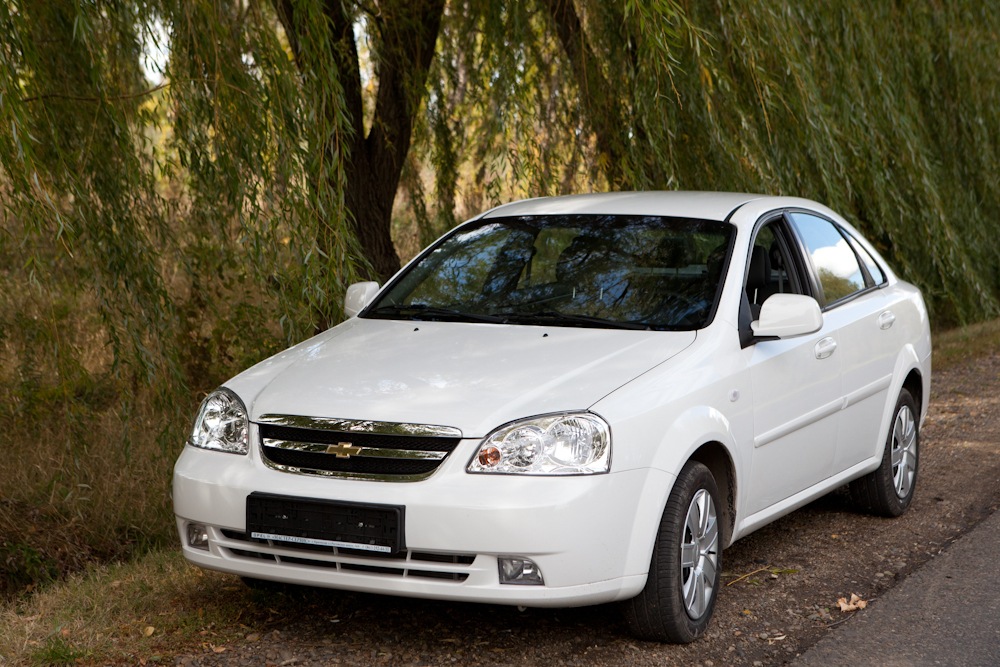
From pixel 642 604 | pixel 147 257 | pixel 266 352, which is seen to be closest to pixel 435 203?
pixel 266 352

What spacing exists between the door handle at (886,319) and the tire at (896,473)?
0.41 metres

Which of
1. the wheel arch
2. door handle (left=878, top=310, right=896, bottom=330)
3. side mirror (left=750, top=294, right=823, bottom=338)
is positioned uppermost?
side mirror (left=750, top=294, right=823, bottom=338)

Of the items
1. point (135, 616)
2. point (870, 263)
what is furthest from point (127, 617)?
point (870, 263)

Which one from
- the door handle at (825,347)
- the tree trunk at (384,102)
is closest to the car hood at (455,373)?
the door handle at (825,347)

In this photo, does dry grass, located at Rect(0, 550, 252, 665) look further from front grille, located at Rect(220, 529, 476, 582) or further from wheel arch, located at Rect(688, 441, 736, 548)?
wheel arch, located at Rect(688, 441, 736, 548)

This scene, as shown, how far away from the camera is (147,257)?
6.54 m

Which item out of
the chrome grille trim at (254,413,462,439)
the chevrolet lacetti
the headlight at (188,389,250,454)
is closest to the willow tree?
the chevrolet lacetti

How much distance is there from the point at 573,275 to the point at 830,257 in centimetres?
154

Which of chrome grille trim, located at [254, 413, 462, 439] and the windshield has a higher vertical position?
the windshield

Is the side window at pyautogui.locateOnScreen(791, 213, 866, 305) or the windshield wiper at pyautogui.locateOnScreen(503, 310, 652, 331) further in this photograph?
the side window at pyautogui.locateOnScreen(791, 213, 866, 305)

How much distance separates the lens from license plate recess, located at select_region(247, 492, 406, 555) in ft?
13.9

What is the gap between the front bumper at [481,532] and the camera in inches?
164

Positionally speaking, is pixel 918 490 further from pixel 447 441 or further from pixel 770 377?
pixel 447 441

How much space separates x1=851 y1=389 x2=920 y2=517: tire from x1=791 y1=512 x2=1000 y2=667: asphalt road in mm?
666
